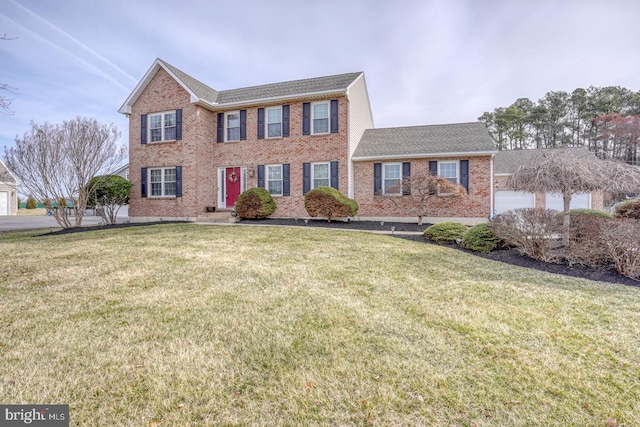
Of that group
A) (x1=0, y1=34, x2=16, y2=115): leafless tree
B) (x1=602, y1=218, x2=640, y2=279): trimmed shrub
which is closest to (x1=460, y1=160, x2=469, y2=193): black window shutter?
(x1=602, y1=218, x2=640, y2=279): trimmed shrub

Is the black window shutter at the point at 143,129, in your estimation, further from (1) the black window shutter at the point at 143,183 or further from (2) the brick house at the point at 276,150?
(1) the black window shutter at the point at 143,183

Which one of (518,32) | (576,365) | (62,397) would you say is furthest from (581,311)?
(518,32)

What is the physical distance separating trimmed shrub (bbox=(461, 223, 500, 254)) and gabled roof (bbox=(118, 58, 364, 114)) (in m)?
8.62

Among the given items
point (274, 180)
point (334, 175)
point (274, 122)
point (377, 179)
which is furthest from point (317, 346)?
point (274, 122)

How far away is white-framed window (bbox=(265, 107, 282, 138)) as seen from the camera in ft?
49.2

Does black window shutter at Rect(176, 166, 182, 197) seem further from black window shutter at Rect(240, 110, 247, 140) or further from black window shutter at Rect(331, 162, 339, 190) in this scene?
black window shutter at Rect(331, 162, 339, 190)

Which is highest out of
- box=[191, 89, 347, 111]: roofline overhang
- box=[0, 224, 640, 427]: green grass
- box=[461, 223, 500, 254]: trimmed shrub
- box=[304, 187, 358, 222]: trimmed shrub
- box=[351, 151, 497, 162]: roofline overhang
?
box=[191, 89, 347, 111]: roofline overhang

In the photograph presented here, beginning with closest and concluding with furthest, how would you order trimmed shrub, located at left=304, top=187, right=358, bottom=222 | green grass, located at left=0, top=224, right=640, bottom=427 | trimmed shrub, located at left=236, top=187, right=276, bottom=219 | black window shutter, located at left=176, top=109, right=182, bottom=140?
green grass, located at left=0, top=224, right=640, bottom=427 < trimmed shrub, located at left=304, top=187, right=358, bottom=222 < trimmed shrub, located at left=236, top=187, right=276, bottom=219 < black window shutter, located at left=176, top=109, right=182, bottom=140

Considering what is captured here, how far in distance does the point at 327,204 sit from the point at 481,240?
622cm

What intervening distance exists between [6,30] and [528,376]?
9031 millimetres

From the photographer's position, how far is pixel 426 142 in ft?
48.9

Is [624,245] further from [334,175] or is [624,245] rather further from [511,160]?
[511,160]

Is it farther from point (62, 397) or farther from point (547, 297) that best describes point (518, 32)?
point (62, 397)

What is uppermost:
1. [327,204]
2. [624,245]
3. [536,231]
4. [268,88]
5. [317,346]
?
[268,88]
